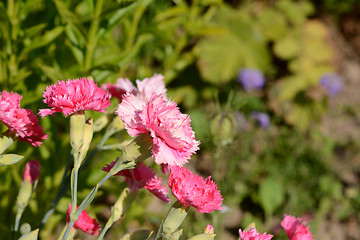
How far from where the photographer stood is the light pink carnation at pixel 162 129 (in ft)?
1.68

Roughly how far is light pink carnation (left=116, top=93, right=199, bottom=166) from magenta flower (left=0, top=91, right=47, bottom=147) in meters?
0.14

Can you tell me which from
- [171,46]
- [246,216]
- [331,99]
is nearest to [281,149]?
[246,216]

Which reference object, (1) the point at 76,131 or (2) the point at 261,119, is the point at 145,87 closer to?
(1) the point at 76,131

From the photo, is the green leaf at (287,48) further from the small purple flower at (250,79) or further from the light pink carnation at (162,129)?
the light pink carnation at (162,129)

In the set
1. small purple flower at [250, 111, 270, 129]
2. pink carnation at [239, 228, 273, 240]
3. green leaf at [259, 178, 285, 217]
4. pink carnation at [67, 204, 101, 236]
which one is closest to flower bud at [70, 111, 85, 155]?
pink carnation at [67, 204, 101, 236]

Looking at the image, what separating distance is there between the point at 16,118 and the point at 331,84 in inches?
92.6

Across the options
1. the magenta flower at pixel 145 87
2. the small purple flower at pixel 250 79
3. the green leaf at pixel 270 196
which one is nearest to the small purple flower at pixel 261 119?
the small purple flower at pixel 250 79

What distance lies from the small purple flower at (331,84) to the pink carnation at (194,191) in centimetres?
224

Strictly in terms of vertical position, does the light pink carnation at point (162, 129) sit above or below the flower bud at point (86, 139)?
above

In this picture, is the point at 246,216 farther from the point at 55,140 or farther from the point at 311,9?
the point at 311,9

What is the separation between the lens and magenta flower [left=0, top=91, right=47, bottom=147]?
1.81 feet

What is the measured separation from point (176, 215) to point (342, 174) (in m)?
2.03

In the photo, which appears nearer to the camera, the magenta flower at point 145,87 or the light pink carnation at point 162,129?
the light pink carnation at point 162,129

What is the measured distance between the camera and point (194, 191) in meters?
0.54
